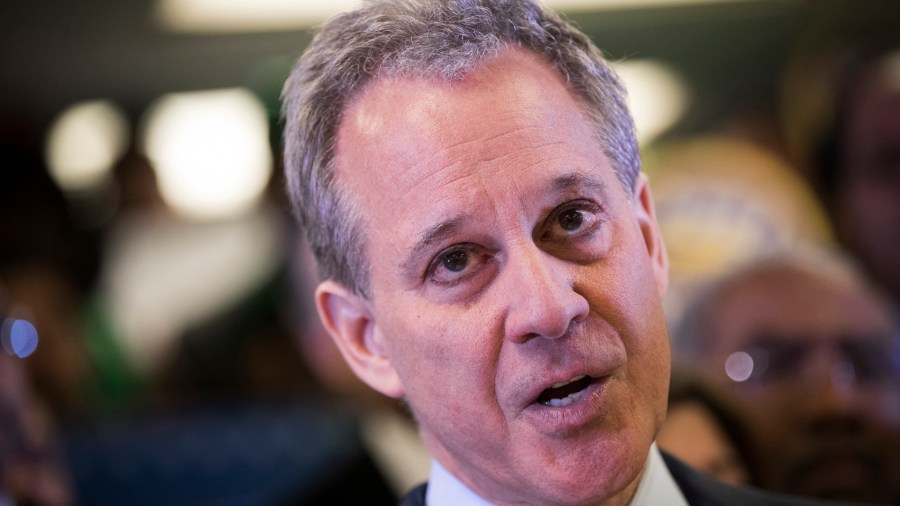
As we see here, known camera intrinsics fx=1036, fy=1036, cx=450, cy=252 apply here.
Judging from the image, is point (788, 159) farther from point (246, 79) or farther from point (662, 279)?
point (662, 279)

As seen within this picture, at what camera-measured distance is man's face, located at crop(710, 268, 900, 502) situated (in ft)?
5.50

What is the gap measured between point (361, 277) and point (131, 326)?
2.25m

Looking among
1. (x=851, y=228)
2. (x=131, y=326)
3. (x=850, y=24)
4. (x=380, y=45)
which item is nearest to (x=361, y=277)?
(x=380, y=45)

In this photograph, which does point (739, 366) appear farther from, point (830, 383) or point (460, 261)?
point (460, 261)

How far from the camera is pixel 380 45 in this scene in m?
1.00

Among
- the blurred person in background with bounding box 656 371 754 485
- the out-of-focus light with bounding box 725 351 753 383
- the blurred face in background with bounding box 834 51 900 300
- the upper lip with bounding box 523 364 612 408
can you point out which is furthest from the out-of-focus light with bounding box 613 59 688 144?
the upper lip with bounding box 523 364 612 408

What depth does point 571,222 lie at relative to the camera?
97 centimetres

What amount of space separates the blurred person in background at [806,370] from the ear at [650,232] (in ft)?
2.20

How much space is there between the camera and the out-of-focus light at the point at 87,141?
350cm

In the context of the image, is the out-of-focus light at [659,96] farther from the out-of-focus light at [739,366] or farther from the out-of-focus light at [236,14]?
the out-of-focus light at [236,14]

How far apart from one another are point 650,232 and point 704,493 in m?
0.32

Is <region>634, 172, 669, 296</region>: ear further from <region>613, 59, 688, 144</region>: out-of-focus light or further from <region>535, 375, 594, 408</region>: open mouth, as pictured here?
<region>613, 59, 688, 144</region>: out-of-focus light

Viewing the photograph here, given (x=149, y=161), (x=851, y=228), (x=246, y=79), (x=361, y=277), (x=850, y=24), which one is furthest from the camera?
(x=149, y=161)

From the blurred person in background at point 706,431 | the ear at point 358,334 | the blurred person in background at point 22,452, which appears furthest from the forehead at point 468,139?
the blurred person in background at point 22,452
